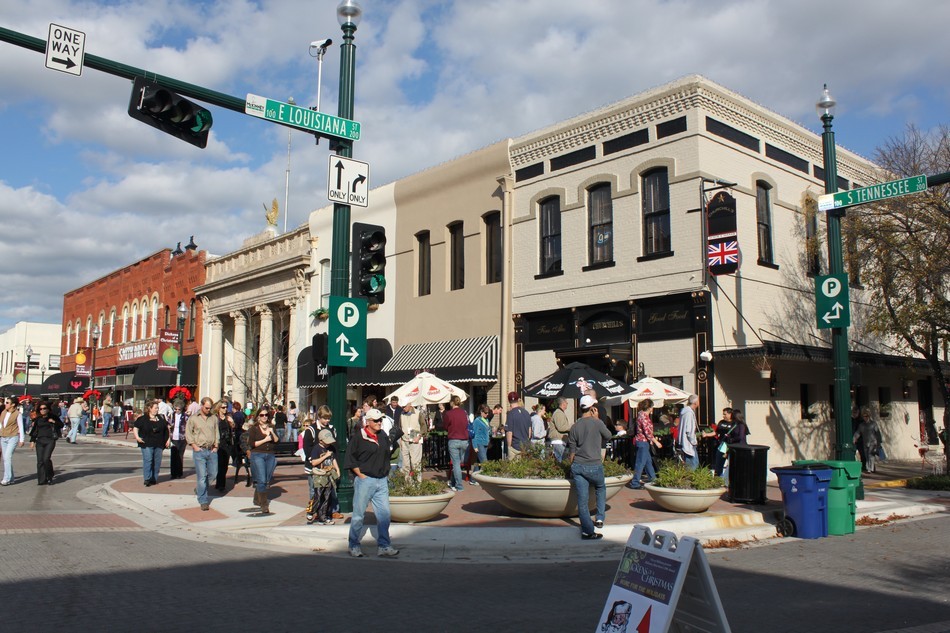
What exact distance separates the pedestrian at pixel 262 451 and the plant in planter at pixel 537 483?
3.37 m

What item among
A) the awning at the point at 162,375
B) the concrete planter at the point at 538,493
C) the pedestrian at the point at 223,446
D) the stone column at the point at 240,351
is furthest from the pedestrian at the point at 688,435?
the awning at the point at 162,375

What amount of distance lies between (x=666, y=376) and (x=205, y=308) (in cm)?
2783

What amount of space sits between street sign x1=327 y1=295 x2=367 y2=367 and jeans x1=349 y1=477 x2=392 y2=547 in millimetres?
2506

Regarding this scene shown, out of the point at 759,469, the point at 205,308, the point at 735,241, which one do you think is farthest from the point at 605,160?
the point at 205,308

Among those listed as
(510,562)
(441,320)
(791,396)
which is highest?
(441,320)

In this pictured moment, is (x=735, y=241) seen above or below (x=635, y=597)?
above

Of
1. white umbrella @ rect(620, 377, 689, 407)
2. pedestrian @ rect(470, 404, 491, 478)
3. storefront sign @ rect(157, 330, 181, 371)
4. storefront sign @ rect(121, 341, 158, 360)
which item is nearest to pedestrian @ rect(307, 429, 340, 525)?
pedestrian @ rect(470, 404, 491, 478)

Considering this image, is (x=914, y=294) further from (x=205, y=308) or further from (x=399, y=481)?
(x=205, y=308)

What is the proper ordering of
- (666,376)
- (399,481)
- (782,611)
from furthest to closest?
(666,376) < (399,481) < (782,611)

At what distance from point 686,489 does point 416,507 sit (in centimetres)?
411

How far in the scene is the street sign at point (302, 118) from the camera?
35.8ft

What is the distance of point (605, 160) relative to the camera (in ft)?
70.3

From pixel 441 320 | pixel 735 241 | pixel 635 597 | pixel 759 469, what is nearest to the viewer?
pixel 635 597

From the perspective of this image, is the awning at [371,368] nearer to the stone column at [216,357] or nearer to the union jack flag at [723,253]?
the stone column at [216,357]
